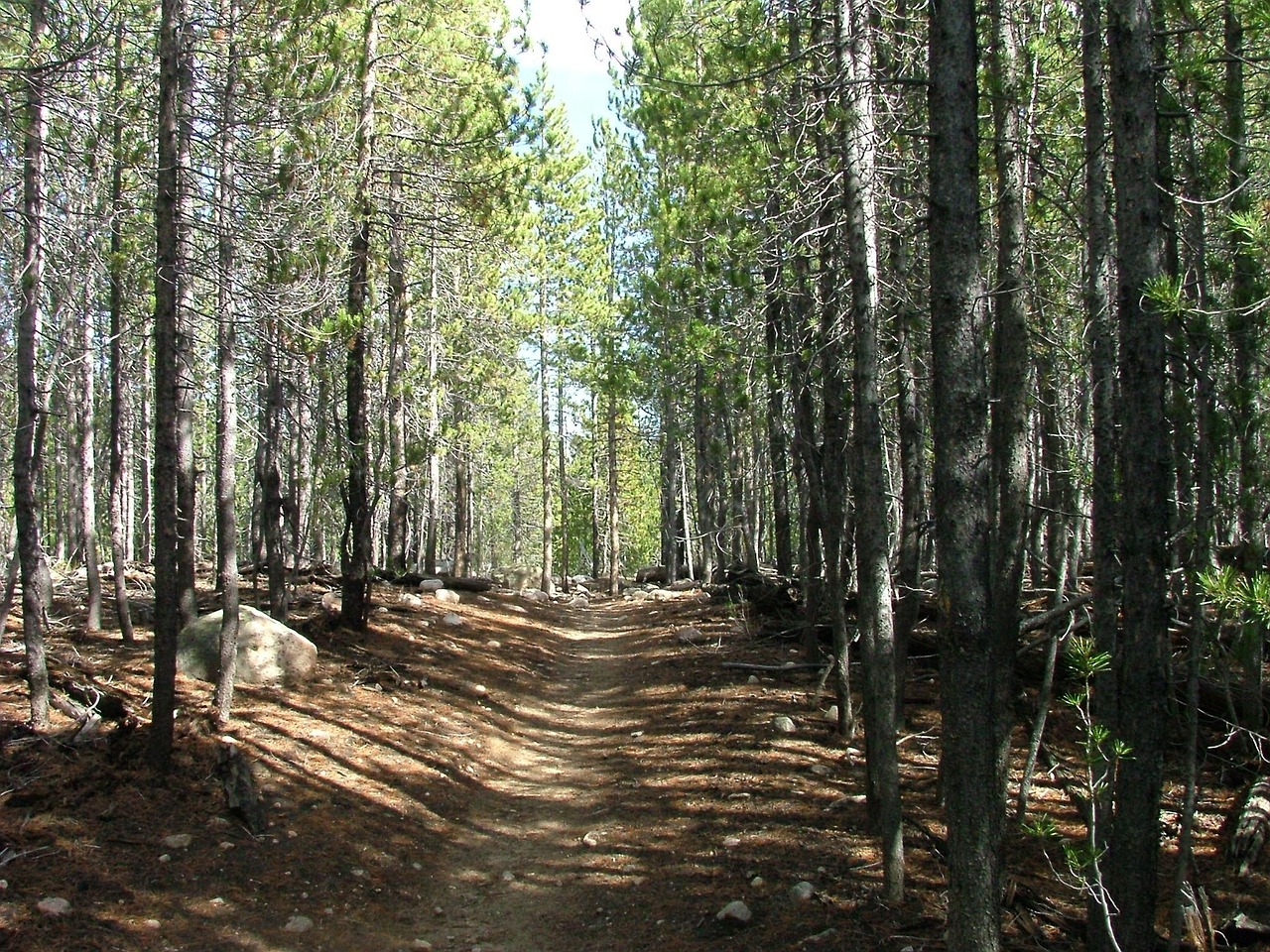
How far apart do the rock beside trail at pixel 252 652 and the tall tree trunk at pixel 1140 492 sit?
8612 millimetres

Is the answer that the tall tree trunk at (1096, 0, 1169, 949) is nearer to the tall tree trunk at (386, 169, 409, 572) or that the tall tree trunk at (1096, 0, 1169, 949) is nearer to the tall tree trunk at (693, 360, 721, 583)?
the tall tree trunk at (386, 169, 409, 572)

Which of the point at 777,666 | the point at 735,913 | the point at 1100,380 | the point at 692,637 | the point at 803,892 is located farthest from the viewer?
the point at 692,637

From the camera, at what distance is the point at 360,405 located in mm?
12797

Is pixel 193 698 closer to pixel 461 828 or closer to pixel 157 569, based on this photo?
pixel 157 569

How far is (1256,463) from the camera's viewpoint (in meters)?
4.58

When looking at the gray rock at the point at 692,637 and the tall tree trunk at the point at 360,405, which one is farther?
the gray rock at the point at 692,637

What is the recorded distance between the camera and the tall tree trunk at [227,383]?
27.5ft

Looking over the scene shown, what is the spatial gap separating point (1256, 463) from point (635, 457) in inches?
1701

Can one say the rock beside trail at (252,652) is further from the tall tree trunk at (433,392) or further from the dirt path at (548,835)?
the tall tree trunk at (433,392)

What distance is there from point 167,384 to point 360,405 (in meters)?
5.43

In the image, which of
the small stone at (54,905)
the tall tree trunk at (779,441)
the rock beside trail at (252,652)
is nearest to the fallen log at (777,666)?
the tall tree trunk at (779,441)

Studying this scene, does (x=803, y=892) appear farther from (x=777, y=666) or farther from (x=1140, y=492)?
(x=777, y=666)

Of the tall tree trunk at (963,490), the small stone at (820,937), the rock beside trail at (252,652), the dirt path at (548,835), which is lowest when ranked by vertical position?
the dirt path at (548,835)

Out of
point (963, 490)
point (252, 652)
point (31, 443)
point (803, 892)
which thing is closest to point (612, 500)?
point (252, 652)
